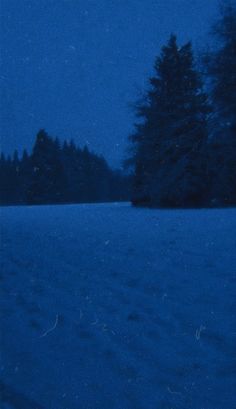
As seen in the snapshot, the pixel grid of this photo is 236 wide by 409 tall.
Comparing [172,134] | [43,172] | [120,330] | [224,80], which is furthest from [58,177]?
[120,330]

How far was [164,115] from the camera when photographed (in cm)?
1977

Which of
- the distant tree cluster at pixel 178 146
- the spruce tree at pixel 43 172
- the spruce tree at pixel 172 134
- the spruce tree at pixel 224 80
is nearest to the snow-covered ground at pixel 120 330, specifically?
the spruce tree at pixel 224 80

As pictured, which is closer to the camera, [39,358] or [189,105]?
[39,358]

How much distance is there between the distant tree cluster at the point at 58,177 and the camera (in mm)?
43812

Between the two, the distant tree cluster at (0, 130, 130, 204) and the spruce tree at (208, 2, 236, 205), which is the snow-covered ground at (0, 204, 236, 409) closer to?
the spruce tree at (208, 2, 236, 205)

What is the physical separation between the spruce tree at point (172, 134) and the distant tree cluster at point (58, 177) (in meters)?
23.4

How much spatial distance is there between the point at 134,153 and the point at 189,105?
4254mm

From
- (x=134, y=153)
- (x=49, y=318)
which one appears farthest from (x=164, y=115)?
(x=49, y=318)

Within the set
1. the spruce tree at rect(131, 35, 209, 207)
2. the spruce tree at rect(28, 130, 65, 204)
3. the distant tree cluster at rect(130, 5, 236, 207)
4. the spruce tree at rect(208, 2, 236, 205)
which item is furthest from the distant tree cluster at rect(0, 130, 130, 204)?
the spruce tree at rect(208, 2, 236, 205)

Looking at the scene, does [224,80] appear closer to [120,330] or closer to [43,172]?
[120,330]

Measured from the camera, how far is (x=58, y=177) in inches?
1813

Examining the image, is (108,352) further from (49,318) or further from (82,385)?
(49,318)

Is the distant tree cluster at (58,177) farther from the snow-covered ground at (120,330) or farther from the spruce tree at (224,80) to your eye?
the snow-covered ground at (120,330)

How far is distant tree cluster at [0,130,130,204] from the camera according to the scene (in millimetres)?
A: 43812
